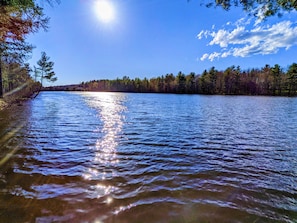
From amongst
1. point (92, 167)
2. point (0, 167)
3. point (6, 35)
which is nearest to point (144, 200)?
point (92, 167)

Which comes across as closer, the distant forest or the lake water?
the lake water

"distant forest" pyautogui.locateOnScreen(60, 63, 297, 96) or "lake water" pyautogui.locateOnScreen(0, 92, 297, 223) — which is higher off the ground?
"distant forest" pyautogui.locateOnScreen(60, 63, 297, 96)

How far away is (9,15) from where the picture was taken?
8.32m

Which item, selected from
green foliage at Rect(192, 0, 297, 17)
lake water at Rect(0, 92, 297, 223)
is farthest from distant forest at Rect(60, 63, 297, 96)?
green foliage at Rect(192, 0, 297, 17)

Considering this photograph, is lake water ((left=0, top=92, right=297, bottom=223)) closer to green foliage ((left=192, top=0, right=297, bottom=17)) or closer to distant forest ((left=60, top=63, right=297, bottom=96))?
green foliage ((left=192, top=0, right=297, bottom=17))

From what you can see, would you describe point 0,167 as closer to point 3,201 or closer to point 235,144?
point 3,201

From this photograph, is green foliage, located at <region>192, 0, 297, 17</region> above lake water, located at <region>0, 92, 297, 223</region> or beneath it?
above

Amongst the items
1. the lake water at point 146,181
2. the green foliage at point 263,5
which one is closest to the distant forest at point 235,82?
the lake water at point 146,181

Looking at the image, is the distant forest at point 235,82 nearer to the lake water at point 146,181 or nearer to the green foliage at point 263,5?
the lake water at point 146,181

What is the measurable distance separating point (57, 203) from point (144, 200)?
5.52 feet

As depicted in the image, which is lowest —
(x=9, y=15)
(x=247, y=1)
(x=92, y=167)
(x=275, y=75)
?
(x=92, y=167)

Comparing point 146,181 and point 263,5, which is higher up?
point 263,5

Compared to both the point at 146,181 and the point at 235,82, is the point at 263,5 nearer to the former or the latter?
the point at 146,181

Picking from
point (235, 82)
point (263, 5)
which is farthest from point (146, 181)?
point (235, 82)
